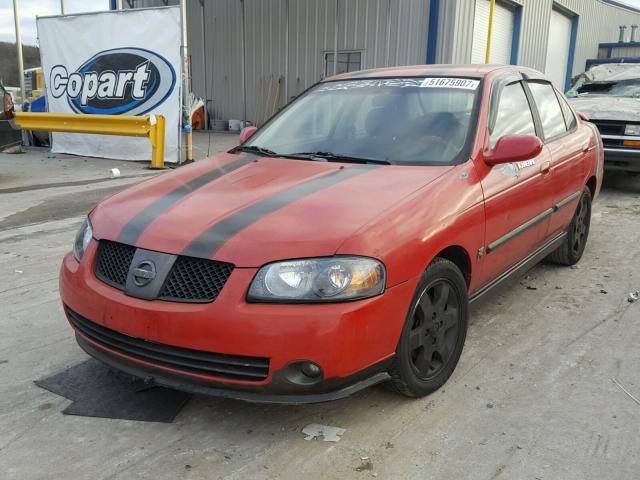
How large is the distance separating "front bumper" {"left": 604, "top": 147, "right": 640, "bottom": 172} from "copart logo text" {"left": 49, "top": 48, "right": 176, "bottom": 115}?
288 inches

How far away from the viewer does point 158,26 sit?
10.8 meters

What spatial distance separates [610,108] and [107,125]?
27.4 feet

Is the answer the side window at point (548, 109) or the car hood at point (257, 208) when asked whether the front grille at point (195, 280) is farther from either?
the side window at point (548, 109)

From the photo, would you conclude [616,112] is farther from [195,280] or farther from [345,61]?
[345,61]

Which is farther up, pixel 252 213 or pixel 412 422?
pixel 252 213

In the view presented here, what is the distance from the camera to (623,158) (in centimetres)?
799

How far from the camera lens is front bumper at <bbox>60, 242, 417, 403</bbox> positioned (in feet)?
7.43

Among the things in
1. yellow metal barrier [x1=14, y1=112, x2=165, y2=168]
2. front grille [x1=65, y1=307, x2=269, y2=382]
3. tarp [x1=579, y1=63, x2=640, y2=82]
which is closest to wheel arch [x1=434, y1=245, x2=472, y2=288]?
front grille [x1=65, y1=307, x2=269, y2=382]

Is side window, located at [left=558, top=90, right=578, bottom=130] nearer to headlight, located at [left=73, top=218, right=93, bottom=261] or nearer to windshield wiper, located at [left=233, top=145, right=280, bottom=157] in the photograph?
windshield wiper, located at [left=233, top=145, right=280, bottom=157]

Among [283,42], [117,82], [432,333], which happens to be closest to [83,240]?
[432,333]

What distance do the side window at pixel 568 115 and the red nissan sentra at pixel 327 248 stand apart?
1047 mm

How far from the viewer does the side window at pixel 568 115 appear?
188 inches

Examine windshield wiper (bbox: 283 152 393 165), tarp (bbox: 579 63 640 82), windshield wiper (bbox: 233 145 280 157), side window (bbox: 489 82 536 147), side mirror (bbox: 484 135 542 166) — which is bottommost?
windshield wiper (bbox: 233 145 280 157)

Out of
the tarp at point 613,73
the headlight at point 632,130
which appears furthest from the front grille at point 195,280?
the tarp at point 613,73
